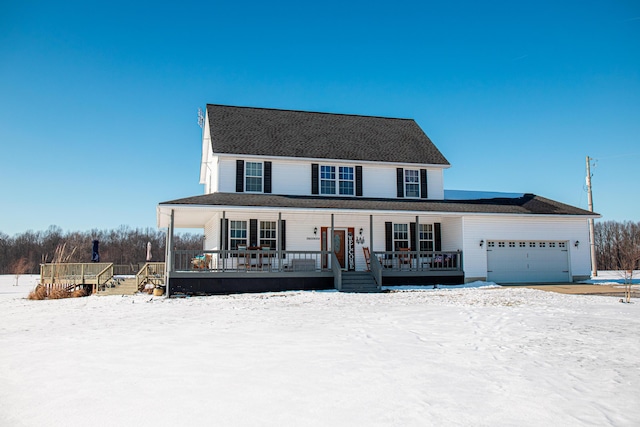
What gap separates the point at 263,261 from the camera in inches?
786

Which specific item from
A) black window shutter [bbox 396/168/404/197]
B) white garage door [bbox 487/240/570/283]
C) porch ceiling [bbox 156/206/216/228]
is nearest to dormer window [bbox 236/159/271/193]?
porch ceiling [bbox 156/206/216/228]

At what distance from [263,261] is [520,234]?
38.6 ft

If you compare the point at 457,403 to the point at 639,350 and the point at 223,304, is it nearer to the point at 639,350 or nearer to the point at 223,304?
the point at 639,350

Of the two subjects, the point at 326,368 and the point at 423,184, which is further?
the point at 423,184

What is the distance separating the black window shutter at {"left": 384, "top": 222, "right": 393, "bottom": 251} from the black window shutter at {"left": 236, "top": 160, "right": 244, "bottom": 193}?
6.80 metres

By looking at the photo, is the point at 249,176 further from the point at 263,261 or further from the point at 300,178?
the point at 263,261

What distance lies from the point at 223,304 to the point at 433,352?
8612 mm

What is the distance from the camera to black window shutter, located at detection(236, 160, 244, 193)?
21.6 meters

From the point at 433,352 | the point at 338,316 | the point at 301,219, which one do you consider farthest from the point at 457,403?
the point at 301,219

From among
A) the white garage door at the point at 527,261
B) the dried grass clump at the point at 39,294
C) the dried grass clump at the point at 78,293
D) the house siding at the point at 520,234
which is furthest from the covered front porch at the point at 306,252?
the dried grass clump at the point at 39,294

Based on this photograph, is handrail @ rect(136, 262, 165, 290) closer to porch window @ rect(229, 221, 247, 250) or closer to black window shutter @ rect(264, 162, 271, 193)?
porch window @ rect(229, 221, 247, 250)

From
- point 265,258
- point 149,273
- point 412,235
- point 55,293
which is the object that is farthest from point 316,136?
point 55,293

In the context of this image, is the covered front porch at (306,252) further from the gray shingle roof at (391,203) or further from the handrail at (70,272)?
the handrail at (70,272)

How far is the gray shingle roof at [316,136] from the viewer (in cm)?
2262
